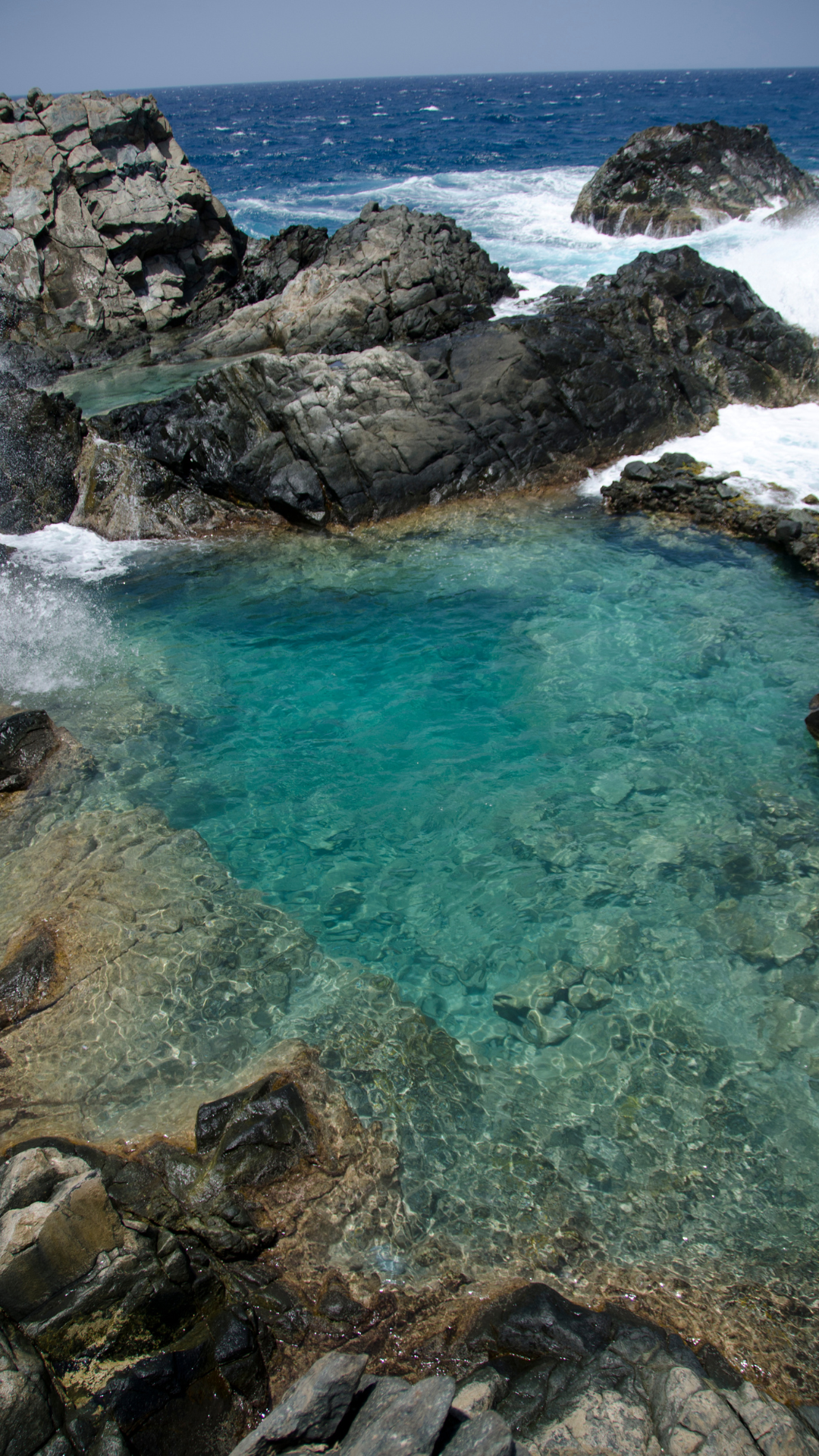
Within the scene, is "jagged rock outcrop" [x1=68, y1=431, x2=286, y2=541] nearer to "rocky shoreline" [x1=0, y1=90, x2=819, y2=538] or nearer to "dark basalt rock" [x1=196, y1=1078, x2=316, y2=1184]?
"rocky shoreline" [x1=0, y1=90, x2=819, y2=538]

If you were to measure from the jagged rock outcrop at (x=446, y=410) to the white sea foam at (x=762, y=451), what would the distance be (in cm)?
37

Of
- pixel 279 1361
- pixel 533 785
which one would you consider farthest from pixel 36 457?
pixel 279 1361

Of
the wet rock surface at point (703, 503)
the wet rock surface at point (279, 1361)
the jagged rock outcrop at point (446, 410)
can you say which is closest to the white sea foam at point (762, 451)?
the jagged rock outcrop at point (446, 410)

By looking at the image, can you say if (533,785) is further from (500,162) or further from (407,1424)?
(500,162)

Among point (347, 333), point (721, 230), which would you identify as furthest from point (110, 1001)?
point (721, 230)

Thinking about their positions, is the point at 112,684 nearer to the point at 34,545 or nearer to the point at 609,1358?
the point at 34,545

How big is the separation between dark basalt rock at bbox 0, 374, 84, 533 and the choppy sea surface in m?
1.03

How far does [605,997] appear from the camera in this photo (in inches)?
287

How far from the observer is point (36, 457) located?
Result: 17250 mm

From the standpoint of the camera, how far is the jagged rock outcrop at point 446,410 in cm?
1630

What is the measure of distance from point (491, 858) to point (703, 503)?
10.2 metres

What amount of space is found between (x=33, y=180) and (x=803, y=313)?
23077 millimetres

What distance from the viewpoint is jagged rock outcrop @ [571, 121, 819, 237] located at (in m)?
32.2

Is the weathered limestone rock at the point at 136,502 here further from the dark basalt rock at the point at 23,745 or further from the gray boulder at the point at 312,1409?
the gray boulder at the point at 312,1409
